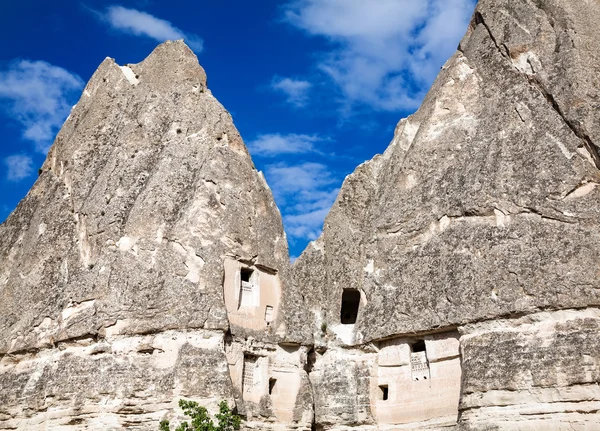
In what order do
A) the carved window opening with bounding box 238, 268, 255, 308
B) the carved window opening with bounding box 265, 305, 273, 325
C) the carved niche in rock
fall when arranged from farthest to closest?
1. the carved window opening with bounding box 265, 305, 273, 325
2. the carved window opening with bounding box 238, 268, 255, 308
3. the carved niche in rock

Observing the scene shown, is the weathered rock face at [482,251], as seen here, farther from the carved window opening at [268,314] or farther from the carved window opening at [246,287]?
the carved window opening at [246,287]

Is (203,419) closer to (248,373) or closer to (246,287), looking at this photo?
(248,373)

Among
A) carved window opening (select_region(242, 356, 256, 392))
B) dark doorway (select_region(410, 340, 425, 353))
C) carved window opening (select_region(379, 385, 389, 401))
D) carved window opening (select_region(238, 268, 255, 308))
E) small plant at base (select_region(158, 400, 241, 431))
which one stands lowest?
small plant at base (select_region(158, 400, 241, 431))

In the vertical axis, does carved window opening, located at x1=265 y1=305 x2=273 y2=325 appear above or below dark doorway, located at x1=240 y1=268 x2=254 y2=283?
below

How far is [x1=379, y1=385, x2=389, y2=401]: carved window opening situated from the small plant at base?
389 cm

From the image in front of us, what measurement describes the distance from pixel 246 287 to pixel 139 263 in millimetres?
2675

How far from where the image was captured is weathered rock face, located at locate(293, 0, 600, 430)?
58.5 ft

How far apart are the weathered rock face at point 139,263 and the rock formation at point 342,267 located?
5 cm

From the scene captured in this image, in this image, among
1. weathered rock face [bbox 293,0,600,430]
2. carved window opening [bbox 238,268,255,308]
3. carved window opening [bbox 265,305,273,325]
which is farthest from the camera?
carved window opening [bbox 265,305,273,325]

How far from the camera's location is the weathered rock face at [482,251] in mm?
17828

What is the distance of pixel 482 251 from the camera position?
765 inches

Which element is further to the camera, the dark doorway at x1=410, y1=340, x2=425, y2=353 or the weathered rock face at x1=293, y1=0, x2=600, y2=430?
the dark doorway at x1=410, y1=340, x2=425, y2=353

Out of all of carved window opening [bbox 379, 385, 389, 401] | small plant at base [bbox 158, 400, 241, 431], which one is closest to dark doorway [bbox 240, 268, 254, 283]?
small plant at base [bbox 158, 400, 241, 431]

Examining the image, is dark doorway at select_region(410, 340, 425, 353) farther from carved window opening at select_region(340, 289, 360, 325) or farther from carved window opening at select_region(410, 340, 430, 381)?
carved window opening at select_region(340, 289, 360, 325)
